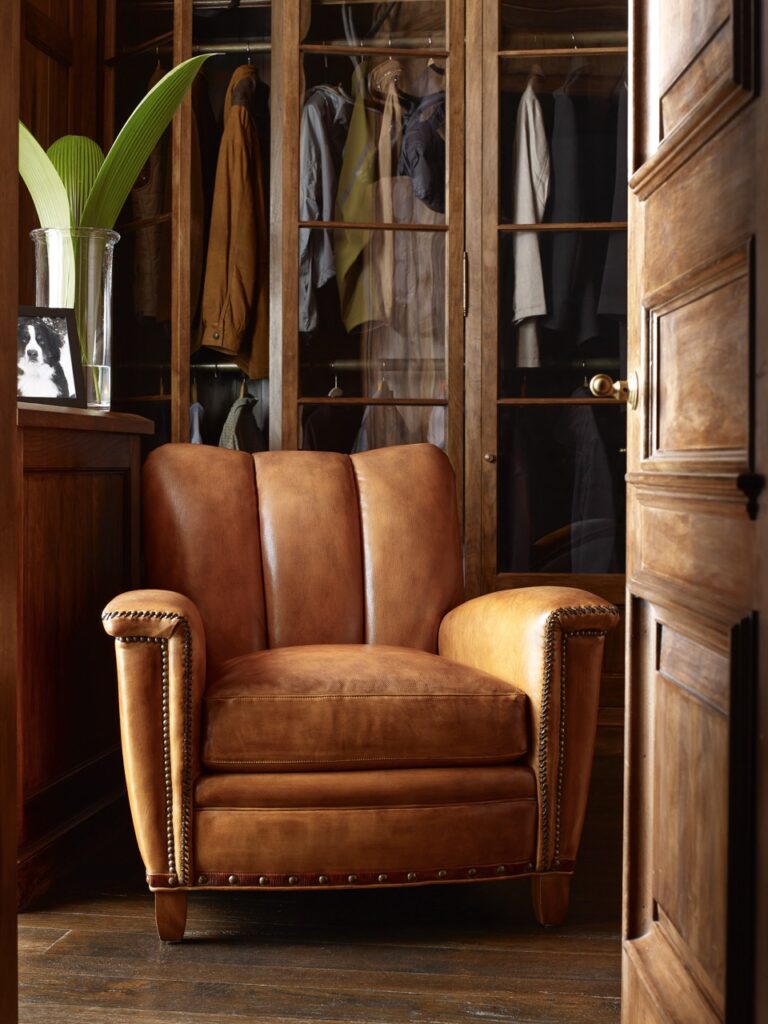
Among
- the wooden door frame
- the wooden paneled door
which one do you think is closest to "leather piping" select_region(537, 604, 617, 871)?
the wooden paneled door

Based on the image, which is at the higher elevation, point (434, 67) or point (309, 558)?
point (434, 67)

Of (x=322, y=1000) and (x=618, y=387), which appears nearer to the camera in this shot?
(x=618, y=387)

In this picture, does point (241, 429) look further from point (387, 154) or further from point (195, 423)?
point (387, 154)

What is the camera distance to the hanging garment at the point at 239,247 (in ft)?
11.3

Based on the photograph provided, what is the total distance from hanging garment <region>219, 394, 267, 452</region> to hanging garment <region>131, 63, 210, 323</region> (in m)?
0.36

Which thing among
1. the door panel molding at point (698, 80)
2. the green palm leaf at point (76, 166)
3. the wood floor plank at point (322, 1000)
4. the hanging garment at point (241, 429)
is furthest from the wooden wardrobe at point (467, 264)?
the door panel molding at point (698, 80)

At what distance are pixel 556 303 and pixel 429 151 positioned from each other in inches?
24.4

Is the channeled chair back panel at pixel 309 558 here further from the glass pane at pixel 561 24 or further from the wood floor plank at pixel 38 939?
the glass pane at pixel 561 24

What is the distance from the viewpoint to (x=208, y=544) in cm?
244

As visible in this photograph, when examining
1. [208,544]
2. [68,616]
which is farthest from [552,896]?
[68,616]

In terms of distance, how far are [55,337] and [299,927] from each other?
54.3 inches

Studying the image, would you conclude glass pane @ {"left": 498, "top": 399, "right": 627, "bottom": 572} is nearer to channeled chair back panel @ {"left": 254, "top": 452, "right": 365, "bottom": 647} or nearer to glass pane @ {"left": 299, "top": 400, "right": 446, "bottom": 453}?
glass pane @ {"left": 299, "top": 400, "right": 446, "bottom": 453}

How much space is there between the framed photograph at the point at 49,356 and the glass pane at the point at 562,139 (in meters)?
1.54

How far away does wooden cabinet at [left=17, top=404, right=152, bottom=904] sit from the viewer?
2.17 meters
